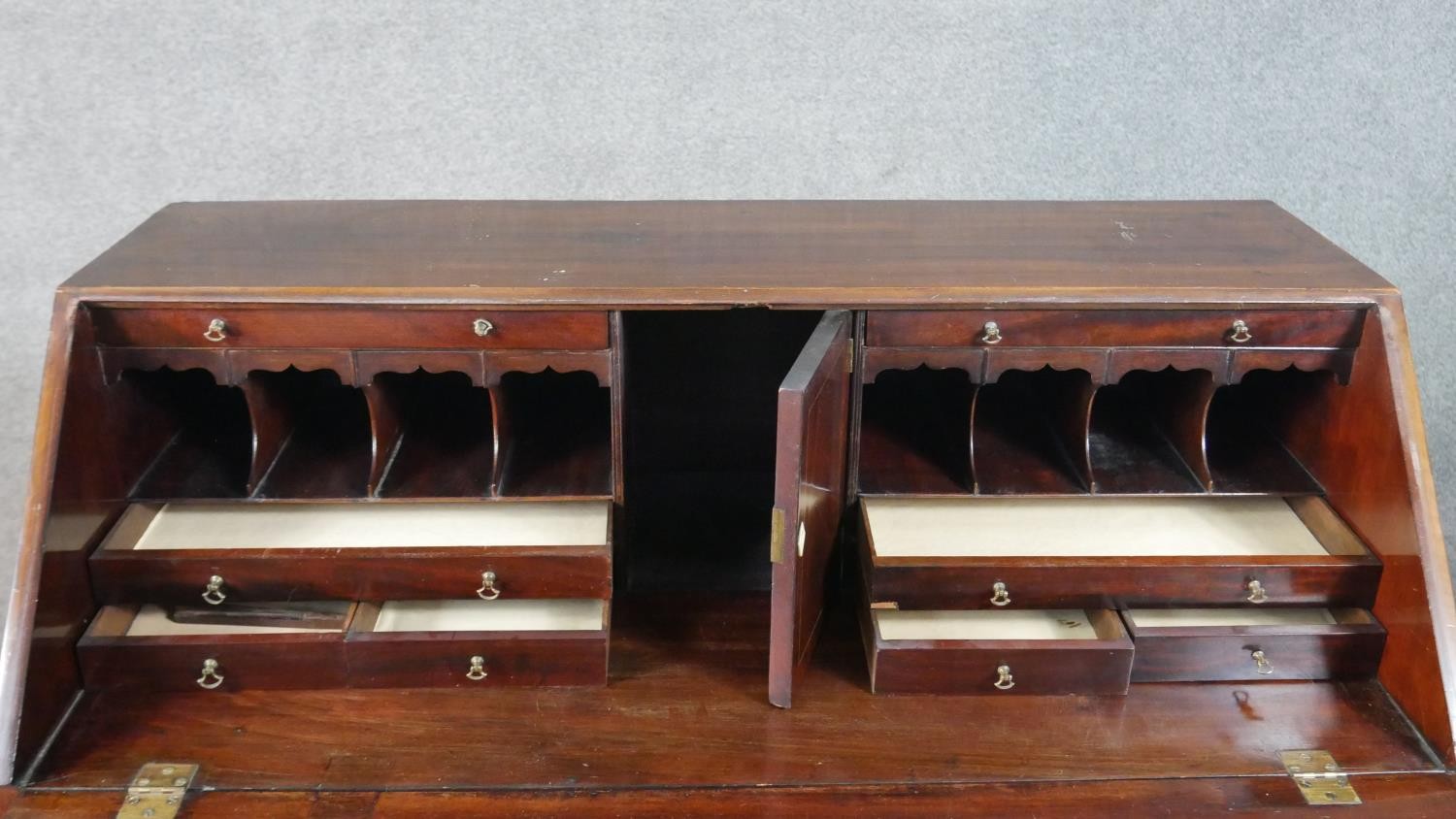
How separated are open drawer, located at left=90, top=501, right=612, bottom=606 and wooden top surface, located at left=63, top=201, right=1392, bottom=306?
30cm

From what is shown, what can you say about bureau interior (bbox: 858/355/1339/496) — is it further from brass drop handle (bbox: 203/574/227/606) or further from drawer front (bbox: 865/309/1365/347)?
brass drop handle (bbox: 203/574/227/606)

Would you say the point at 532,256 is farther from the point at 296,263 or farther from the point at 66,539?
the point at 66,539

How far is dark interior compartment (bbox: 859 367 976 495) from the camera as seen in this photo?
1.62 metres

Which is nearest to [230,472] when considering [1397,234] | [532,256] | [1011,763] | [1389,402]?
[532,256]

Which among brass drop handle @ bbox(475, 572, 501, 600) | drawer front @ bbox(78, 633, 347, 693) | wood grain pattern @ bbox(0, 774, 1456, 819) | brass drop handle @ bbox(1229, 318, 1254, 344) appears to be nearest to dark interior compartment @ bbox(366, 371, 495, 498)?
brass drop handle @ bbox(475, 572, 501, 600)

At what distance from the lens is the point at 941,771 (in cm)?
143

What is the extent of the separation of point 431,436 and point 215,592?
339mm

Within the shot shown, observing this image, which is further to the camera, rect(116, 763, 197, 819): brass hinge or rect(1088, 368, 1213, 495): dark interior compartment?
rect(1088, 368, 1213, 495): dark interior compartment

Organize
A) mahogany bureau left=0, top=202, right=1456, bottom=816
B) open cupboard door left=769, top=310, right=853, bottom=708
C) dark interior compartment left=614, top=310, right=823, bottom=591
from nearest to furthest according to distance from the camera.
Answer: open cupboard door left=769, top=310, right=853, bottom=708
mahogany bureau left=0, top=202, right=1456, bottom=816
dark interior compartment left=614, top=310, right=823, bottom=591

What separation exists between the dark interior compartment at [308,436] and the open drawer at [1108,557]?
0.68m

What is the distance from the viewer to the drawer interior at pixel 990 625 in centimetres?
159

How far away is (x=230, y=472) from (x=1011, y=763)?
3.40 ft

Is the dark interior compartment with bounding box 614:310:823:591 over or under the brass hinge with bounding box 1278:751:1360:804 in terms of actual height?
over

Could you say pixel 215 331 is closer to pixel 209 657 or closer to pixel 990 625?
pixel 209 657
